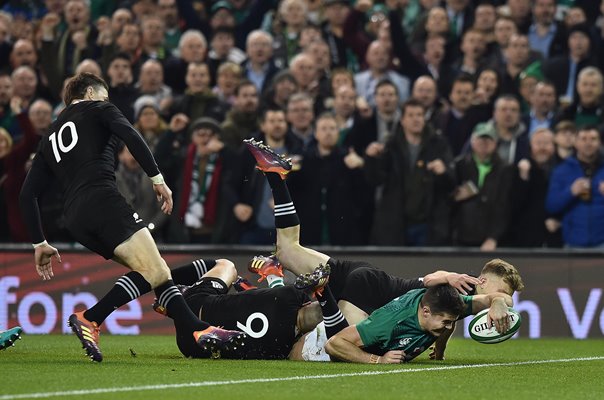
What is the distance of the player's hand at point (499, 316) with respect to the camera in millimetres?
9273

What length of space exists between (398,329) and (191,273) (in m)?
2.41

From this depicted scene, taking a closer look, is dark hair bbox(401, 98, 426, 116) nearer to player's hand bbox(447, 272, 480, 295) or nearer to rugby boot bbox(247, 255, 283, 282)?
rugby boot bbox(247, 255, 283, 282)

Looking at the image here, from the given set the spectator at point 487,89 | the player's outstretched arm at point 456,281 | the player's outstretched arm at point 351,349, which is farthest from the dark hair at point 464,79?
the player's outstretched arm at point 351,349

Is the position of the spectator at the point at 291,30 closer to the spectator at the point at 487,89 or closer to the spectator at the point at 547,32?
the spectator at the point at 487,89

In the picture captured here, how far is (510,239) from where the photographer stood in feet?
48.3

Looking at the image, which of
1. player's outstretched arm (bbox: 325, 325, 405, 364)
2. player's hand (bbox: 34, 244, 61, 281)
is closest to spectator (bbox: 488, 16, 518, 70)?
player's outstretched arm (bbox: 325, 325, 405, 364)

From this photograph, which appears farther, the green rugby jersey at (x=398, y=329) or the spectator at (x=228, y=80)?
the spectator at (x=228, y=80)

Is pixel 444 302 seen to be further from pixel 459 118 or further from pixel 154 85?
pixel 154 85

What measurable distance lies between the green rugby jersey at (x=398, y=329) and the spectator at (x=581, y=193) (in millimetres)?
5212

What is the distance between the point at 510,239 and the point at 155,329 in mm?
4348

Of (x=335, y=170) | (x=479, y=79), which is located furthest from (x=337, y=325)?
(x=479, y=79)

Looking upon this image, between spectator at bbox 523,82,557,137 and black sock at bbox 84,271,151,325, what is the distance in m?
7.10

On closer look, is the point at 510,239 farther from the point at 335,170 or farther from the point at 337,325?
the point at 337,325

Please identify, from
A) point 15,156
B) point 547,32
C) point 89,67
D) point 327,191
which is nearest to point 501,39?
point 547,32
